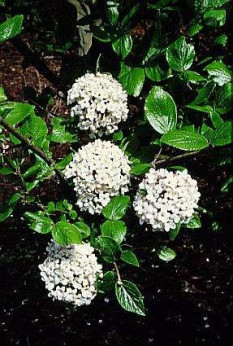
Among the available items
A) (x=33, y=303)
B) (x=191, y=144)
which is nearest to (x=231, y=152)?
(x=191, y=144)

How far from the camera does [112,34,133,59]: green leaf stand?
69.8 inches

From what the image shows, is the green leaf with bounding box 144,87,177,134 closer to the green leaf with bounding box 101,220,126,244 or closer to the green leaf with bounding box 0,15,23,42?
the green leaf with bounding box 101,220,126,244

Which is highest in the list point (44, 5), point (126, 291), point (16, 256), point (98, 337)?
point (44, 5)

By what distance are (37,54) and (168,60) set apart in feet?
2.92

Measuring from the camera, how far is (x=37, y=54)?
2.42 metres

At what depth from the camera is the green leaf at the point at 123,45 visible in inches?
69.8

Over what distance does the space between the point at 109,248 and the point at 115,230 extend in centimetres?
6

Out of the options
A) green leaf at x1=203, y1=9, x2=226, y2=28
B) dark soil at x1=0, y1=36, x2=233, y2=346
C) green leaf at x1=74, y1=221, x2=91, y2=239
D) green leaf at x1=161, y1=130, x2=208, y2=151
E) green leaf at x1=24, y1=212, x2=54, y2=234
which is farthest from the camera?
dark soil at x1=0, y1=36, x2=233, y2=346

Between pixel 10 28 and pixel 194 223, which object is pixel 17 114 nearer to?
pixel 10 28

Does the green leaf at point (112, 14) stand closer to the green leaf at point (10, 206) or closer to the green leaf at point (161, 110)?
the green leaf at point (161, 110)

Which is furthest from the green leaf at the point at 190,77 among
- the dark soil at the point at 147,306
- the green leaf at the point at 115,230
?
the dark soil at the point at 147,306

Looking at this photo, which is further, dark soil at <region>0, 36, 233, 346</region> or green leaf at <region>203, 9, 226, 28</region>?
dark soil at <region>0, 36, 233, 346</region>

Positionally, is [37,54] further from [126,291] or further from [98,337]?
[98,337]

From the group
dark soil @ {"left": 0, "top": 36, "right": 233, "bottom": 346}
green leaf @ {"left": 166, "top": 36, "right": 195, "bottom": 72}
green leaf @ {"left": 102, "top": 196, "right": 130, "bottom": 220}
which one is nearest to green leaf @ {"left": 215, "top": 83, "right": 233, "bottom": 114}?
green leaf @ {"left": 166, "top": 36, "right": 195, "bottom": 72}
